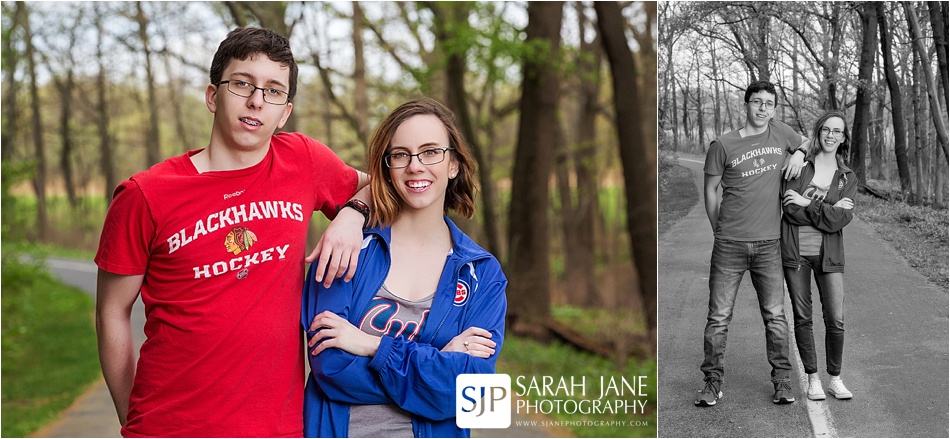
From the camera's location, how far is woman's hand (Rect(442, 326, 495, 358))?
2.85 metres

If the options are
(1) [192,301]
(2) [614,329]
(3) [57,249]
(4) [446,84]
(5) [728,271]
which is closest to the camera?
(1) [192,301]

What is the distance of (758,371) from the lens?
Result: 489 centimetres

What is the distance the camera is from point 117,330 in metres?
3.03

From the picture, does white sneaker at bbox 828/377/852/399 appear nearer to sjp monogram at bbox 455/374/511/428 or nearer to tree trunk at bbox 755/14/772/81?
tree trunk at bbox 755/14/772/81

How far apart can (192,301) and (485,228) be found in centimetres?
996

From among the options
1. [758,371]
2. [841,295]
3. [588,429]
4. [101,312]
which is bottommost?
[588,429]

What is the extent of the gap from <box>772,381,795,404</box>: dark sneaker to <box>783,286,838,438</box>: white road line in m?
0.07

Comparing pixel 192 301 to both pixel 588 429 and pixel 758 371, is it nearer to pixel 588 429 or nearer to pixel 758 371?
pixel 758 371

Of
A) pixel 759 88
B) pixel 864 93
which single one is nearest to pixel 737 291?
pixel 759 88

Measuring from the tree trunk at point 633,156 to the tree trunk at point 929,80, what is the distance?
4.52m

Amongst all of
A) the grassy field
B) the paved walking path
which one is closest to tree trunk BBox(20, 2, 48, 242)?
the paved walking path

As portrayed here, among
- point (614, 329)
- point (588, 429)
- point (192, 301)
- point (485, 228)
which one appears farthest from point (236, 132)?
point (485, 228)

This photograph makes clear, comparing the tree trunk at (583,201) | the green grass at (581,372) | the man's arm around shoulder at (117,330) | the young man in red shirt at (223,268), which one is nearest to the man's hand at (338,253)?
the young man in red shirt at (223,268)

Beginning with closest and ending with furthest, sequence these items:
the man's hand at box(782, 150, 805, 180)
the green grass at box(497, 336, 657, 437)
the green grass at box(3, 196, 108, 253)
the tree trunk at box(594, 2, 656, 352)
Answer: the man's hand at box(782, 150, 805, 180) → the green grass at box(497, 336, 657, 437) → the tree trunk at box(594, 2, 656, 352) → the green grass at box(3, 196, 108, 253)
